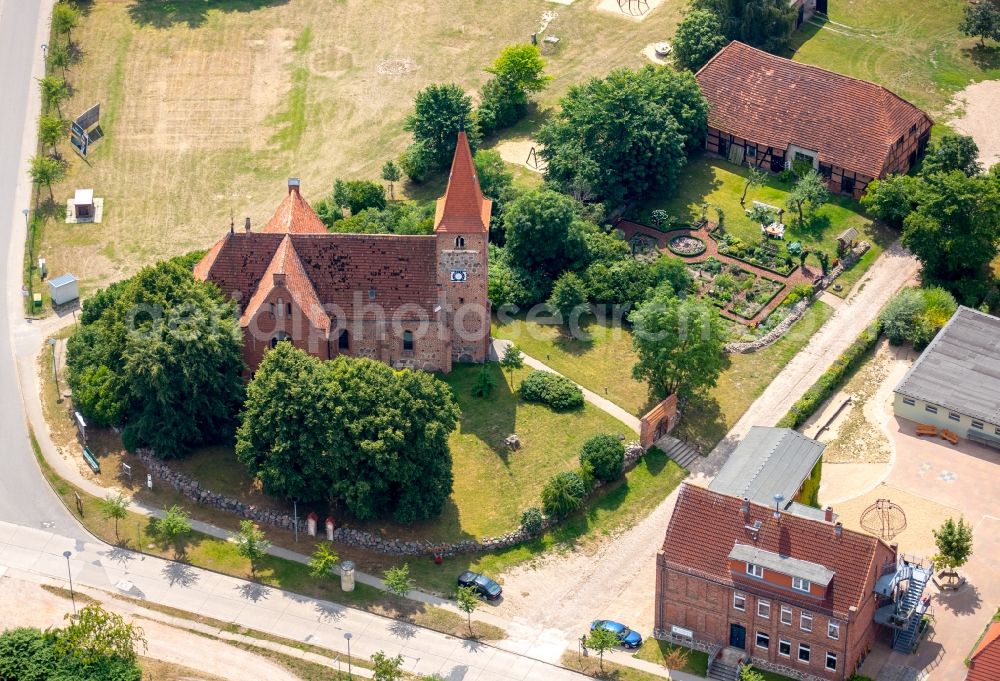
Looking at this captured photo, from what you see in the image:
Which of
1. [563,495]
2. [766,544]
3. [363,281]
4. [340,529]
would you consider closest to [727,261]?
[363,281]

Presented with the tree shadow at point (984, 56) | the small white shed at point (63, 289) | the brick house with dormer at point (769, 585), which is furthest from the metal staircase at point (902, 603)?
the tree shadow at point (984, 56)

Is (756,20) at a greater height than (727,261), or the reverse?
(756,20)

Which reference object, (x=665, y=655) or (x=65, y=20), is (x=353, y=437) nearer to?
(x=665, y=655)

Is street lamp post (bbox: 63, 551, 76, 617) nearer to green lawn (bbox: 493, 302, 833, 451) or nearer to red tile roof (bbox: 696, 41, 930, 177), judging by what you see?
green lawn (bbox: 493, 302, 833, 451)

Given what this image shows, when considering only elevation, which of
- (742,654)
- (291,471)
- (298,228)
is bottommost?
(742,654)

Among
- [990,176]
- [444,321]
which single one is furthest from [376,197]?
[990,176]

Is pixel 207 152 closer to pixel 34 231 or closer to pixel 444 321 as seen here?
pixel 34 231
